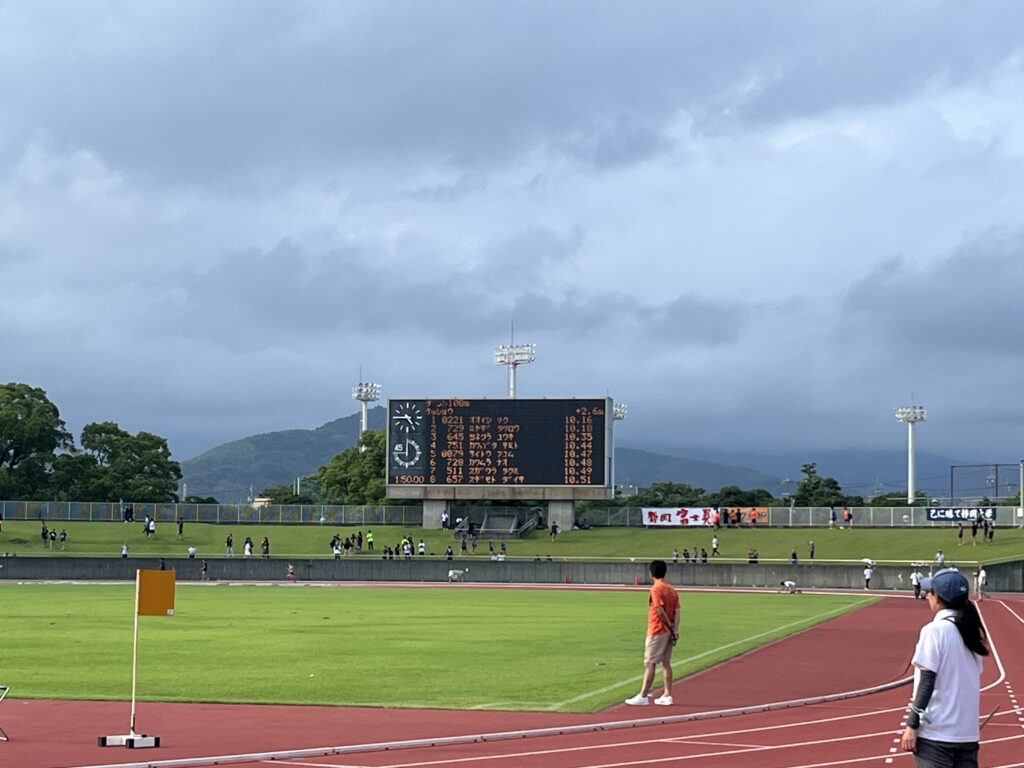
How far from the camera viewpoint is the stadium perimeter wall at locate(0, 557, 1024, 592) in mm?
67500

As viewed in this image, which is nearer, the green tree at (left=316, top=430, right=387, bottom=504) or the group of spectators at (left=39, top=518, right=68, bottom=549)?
the group of spectators at (left=39, top=518, right=68, bottom=549)

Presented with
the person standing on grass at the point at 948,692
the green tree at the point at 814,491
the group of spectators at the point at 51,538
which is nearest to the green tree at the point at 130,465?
the group of spectators at the point at 51,538

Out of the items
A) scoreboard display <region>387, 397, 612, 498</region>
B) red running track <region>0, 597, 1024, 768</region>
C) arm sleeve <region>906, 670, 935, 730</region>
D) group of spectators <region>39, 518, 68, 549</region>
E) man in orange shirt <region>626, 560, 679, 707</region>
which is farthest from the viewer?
group of spectators <region>39, 518, 68, 549</region>

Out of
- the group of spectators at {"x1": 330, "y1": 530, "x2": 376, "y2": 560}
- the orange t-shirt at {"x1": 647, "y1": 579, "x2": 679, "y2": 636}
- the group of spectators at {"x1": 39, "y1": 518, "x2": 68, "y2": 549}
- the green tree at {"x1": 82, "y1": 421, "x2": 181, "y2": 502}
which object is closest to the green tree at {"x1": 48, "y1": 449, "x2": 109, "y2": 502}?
the green tree at {"x1": 82, "y1": 421, "x2": 181, "y2": 502}

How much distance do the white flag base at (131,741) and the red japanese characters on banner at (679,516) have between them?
8460cm

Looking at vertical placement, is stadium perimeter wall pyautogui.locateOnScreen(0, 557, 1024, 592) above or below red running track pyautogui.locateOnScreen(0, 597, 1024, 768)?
below

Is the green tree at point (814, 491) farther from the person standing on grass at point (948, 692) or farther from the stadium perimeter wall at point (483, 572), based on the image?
the person standing on grass at point (948, 692)

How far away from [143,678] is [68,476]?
104336 mm

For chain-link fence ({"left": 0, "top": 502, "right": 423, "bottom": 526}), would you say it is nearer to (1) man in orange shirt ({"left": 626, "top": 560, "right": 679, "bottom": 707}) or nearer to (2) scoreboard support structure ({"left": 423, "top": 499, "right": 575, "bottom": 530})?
(2) scoreboard support structure ({"left": 423, "top": 499, "right": 575, "bottom": 530})

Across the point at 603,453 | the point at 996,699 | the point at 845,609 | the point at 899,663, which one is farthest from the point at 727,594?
the point at 996,699

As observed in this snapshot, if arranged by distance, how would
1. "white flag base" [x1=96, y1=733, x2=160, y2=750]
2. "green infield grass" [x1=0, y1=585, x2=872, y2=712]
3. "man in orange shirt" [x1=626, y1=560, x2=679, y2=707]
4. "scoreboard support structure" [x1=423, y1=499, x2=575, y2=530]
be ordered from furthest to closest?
"scoreboard support structure" [x1=423, y1=499, x2=575, y2=530] < "green infield grass" [x1=0, y1=585, x2=872, y2=712] < "man in orange shirt" [x1=626, y1=560, x2=679, y2=707] < "white flag base" [x1=96, y1=733, x2=160, y2=750]

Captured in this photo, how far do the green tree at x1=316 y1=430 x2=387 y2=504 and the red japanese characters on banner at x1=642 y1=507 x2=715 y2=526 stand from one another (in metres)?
31.4

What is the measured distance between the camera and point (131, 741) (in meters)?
14.7

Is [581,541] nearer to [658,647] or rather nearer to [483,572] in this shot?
[483,572]
